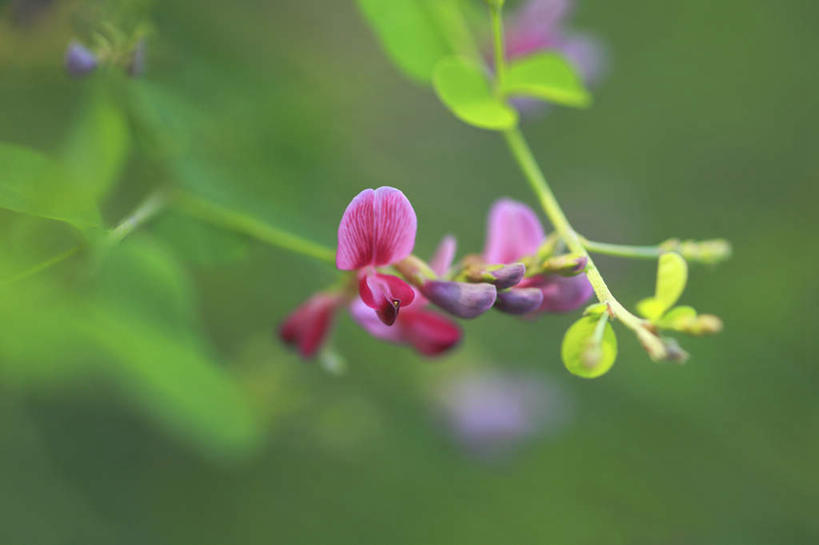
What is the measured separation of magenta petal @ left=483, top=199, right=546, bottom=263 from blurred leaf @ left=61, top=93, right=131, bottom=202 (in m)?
0.69

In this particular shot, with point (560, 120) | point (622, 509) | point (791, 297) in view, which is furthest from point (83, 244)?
point (560, 120)

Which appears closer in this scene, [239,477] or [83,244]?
[83,244]

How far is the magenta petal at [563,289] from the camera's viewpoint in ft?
3.17

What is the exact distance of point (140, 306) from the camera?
131cm

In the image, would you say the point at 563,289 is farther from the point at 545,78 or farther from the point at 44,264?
the point at 44,264

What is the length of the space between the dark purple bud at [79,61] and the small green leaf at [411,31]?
45 cm

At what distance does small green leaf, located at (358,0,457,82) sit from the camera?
1.26 meters

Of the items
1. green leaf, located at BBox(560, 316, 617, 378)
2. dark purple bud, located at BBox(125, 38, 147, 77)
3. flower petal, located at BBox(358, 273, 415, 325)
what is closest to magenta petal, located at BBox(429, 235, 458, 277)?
flower petal, located at BBox(358, 273, 415, 325)

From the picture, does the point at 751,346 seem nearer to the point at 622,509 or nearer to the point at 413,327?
the point at 622,509

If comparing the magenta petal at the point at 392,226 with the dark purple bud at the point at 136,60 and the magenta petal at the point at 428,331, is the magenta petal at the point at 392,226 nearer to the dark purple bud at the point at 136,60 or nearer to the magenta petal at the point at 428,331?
the magenta petal at the point at 428,331

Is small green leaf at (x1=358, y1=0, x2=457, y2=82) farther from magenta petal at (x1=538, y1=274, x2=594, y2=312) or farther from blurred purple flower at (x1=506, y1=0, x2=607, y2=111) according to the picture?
magenta petal at (x1=538, y1=274, x2=594, y2=312)

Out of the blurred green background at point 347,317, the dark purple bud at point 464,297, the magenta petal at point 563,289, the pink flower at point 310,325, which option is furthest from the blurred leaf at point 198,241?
the magenta petal at point 563,289

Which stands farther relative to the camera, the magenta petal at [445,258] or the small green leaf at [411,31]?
the small green leaf at [411,31]

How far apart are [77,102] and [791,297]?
2647 millimetres
